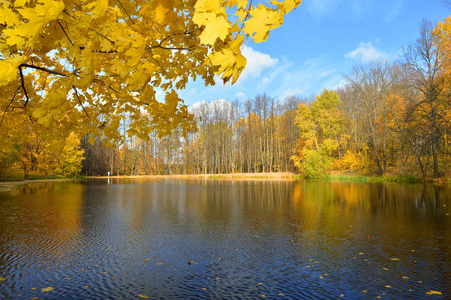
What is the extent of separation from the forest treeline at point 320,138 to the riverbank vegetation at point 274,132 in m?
0.12

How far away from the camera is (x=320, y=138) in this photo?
4181 centimetres

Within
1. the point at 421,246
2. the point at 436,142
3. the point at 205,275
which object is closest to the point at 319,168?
the point at 436,142

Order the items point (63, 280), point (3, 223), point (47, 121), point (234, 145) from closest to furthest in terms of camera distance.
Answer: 1. point (47, 121)
2. point (63, 280)
3. point (3, 223)
4. point (234, 145)

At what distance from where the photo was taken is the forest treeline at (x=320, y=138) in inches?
838

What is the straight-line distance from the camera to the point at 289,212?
32.2 ft

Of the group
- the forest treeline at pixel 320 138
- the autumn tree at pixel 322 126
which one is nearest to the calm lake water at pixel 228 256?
the forest treeline at pixel 320 138

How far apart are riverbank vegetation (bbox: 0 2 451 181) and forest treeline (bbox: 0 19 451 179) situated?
0.38 feet

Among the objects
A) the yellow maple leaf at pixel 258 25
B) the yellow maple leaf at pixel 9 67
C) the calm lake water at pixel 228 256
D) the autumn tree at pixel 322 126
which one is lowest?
the calm lake water at pixel 228 256

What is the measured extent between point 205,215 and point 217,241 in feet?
10.9

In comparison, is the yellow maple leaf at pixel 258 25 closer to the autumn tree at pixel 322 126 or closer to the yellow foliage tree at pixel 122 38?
the yellow foliage tree at pixel 122 38

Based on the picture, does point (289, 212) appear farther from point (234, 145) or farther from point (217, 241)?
point (234, 145)

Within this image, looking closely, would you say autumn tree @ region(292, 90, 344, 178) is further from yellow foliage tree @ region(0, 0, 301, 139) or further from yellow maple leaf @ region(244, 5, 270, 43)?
yellow maple leaf @ region(244, 5, 270, 43)

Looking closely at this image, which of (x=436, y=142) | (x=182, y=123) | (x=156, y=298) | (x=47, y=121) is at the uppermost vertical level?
(x=436, y=142)

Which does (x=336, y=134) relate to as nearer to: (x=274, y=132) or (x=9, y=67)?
(x=274, y=132)
